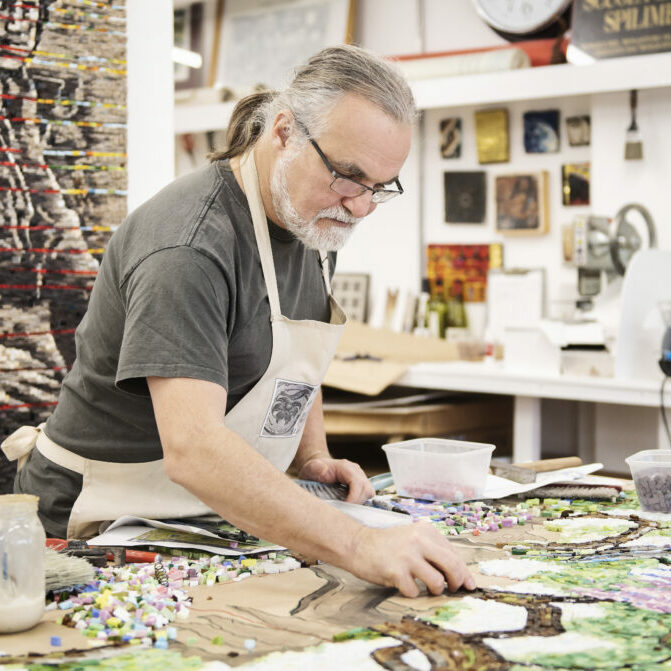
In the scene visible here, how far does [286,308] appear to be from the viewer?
6.22 feet

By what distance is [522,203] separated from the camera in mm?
5191

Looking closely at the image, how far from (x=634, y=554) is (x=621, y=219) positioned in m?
3.23

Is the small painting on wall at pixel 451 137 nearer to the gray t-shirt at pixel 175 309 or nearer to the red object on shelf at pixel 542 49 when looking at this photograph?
the red object on shelf at pixel 542 49

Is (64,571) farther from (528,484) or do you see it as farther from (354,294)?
(354,294)

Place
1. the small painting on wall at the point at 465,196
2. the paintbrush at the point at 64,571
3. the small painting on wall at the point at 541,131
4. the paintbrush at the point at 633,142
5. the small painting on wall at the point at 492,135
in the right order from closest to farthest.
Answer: the paintbrush at the point at 64,571, the paintbrush at the point at 633,142, the small painting on wall at the point at 541,131, the small painting on wall at the point at 492,135, the small painting on wall at the point at 465,196

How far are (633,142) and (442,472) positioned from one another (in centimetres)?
305

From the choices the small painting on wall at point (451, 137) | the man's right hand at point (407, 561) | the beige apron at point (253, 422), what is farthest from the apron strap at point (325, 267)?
the small painting on wall at point (451, 137)

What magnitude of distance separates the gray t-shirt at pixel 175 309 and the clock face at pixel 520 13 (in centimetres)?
328

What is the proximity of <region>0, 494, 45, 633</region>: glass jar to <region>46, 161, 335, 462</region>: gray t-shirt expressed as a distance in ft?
1.04

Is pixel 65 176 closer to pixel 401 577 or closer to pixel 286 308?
pixel 286 308

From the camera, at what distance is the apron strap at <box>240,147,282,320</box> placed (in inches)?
71.0

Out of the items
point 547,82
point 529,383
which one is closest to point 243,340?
point 529,383

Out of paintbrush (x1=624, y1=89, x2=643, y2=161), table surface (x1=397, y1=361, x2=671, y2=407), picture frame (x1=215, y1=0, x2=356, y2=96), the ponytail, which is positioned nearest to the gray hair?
the ponytail

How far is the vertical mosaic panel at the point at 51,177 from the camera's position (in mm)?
2580
